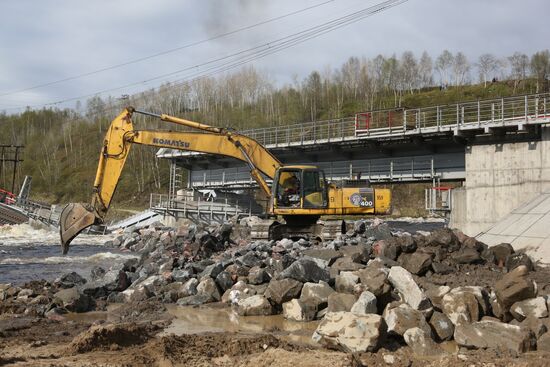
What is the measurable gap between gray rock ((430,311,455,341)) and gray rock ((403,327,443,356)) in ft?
1.41

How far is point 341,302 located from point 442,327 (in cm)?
177

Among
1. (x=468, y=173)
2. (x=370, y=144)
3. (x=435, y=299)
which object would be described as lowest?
(x=435, y=299)

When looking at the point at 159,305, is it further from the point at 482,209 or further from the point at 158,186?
the point at 158,186

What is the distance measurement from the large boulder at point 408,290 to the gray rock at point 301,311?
5.14 ft

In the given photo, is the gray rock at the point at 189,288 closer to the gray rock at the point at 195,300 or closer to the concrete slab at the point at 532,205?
the gray rock at the point at 195,300

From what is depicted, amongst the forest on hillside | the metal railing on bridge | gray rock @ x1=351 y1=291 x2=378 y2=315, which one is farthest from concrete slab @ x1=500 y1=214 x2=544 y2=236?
the forest on hillside

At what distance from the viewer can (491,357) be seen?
6.83 m

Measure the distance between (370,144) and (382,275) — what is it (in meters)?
21.6

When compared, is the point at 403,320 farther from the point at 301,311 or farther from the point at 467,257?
the point at 467,257

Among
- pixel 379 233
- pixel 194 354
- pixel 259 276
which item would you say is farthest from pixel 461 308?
pixel 379 233

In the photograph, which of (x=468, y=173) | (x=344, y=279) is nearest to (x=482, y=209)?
(x=468, y=173)

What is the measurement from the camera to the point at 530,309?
323 inches

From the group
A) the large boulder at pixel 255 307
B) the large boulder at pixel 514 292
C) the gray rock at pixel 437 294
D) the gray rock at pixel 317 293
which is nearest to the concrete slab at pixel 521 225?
the gray rock at pixel 437 294

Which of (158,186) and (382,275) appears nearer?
(382,275)
